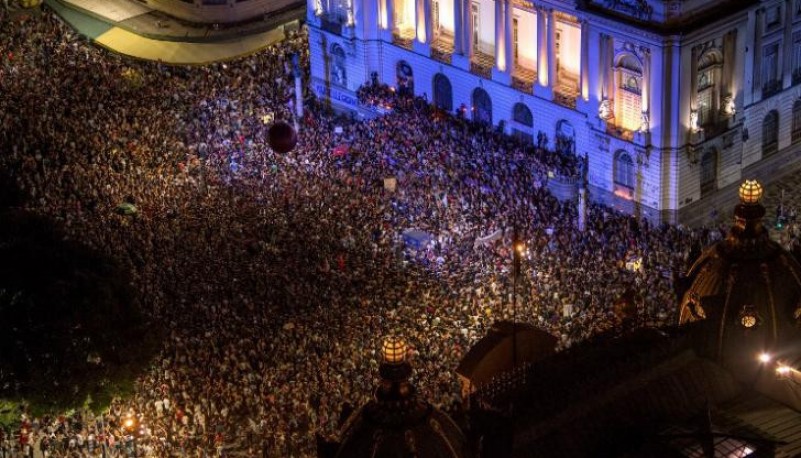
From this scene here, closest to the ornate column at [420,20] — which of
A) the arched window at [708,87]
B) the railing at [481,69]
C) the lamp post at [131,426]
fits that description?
the railing at [481,69]

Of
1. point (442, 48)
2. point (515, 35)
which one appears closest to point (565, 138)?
point (515, 35)

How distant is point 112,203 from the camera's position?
75.9 metres

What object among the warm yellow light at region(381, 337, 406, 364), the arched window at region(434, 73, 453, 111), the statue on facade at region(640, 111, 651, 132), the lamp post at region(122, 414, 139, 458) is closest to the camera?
the warm yellow light at region(381, 337, 406, 364)

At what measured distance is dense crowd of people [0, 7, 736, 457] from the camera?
5688 cm

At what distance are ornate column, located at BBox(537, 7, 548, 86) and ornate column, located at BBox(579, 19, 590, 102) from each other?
3.12 metres

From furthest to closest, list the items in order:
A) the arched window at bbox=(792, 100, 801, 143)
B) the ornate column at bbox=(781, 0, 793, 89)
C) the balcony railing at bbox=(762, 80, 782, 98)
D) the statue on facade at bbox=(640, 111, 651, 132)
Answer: the arched window at bbox=(792, 100, 801, 143), the balcony railing at bbox=(762, 80, 782, 98), the ornate column at bbox=(781, 0, 793, 89), the statue on facade at bbox=(640, 111, 651, 132)

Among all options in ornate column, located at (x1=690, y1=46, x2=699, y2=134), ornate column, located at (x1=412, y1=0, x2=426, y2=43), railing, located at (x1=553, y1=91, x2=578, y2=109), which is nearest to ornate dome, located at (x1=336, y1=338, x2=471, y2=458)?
ornate column, located at (x1=690, y1=46, x2=699, y2=134)

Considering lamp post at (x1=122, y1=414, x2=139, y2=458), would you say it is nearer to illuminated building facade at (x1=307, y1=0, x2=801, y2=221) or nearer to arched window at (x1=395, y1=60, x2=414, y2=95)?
illuminated building facade at (x1=307, y1=0, x2=801, y2=221)

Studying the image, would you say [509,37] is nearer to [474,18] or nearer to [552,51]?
[552,51]

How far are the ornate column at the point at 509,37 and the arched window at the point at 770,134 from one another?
14971mm

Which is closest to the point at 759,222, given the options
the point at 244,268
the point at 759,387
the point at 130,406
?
the point at 759,387

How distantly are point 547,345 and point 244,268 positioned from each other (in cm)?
3078

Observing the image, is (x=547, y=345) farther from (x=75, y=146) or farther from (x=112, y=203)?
(x=75, y=146)

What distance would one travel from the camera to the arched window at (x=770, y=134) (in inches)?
3287
